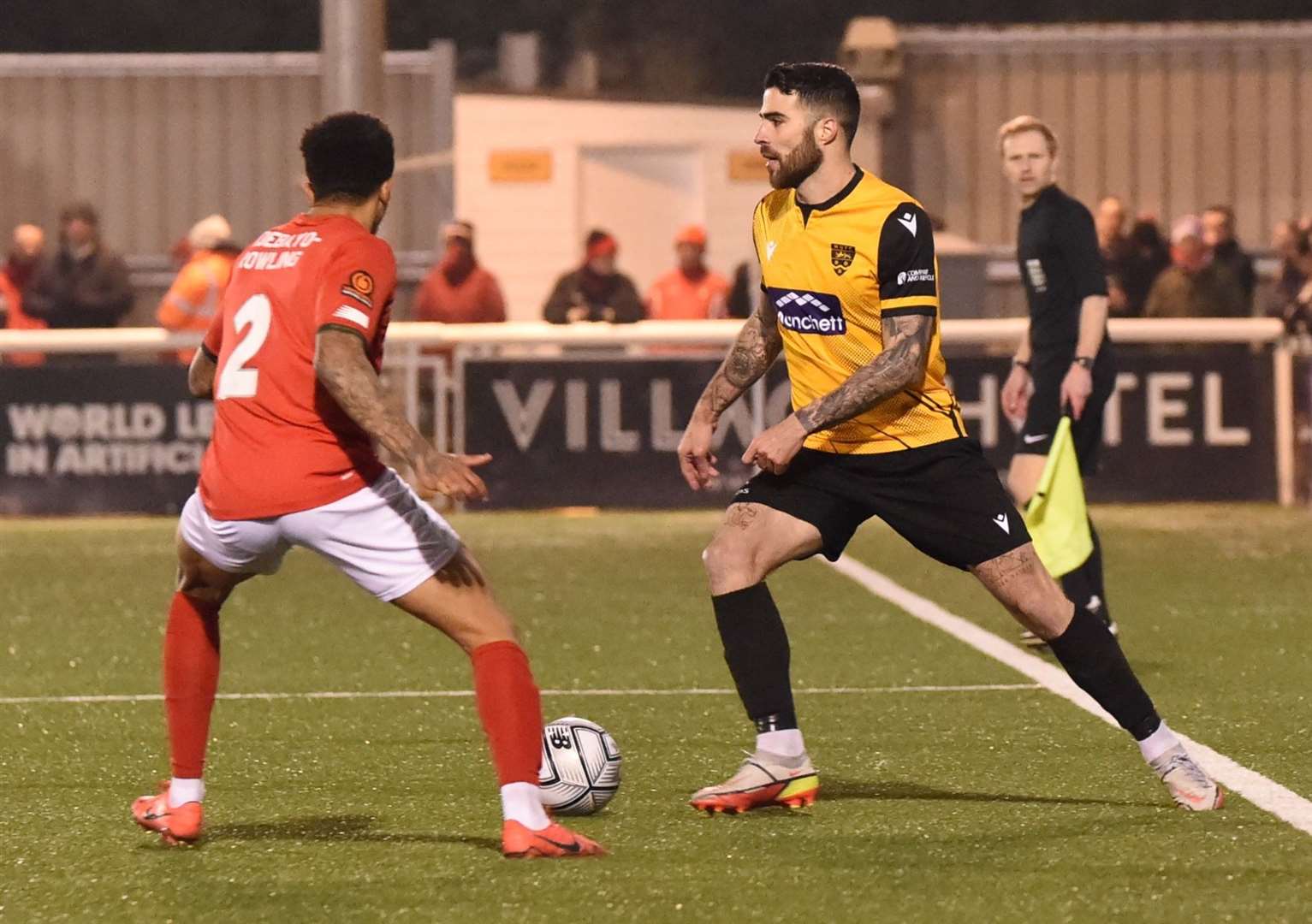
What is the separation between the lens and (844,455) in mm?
6340

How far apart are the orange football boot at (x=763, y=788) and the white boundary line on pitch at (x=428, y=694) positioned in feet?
6.73

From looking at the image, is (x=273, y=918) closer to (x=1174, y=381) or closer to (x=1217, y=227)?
(x=1174, y=381)

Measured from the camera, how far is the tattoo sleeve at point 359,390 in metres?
5.40

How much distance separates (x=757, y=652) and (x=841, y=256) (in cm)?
99

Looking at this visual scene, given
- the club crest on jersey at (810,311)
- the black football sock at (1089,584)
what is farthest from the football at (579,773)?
the black football sock at (1089,584)

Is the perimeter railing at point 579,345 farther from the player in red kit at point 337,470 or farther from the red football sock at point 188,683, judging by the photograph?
the player in red kit at point 337,470

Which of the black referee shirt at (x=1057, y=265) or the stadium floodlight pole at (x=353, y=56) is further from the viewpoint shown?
the stadium floodlight pole at (x=353, y=56)

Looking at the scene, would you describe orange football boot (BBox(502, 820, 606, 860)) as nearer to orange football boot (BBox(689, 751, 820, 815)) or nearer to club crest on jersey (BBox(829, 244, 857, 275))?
orange football boot (BBox(689, 751, 820, 815))

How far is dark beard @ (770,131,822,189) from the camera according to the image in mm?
6254

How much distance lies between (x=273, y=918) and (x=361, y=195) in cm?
156

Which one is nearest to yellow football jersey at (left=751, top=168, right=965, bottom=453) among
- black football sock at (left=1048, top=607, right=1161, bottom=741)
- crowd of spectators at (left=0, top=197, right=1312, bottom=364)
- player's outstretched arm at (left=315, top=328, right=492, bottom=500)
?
black football sock at (left=1048, top=607, right=1161, bottom=741)

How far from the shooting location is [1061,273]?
932cm

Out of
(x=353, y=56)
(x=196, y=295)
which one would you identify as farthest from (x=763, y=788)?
(x=353, y=56)

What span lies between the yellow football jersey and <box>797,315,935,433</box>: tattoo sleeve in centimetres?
4
